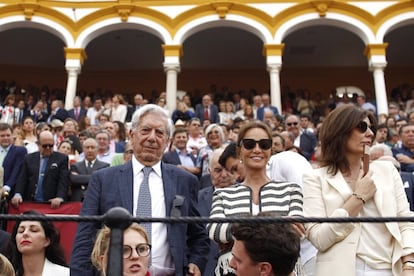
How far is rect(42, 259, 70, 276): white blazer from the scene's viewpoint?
3727 millimetres

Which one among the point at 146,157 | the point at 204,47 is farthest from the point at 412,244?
the point at 204,47

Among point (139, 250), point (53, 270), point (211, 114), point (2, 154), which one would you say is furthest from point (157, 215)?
point (211, 114)

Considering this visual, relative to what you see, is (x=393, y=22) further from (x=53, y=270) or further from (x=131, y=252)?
(x=131, y=252)

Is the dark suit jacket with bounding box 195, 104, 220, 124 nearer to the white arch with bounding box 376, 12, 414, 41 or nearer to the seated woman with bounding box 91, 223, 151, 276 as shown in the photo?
the white arch with bounding box 376, 12, 414, 41

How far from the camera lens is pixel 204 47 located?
1888 centimetres

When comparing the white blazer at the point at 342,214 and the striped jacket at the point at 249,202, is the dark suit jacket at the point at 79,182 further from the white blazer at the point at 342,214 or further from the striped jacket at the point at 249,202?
the white blazer at the point at 342,214

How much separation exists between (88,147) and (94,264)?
166 inches

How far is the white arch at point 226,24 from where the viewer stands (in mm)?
15507

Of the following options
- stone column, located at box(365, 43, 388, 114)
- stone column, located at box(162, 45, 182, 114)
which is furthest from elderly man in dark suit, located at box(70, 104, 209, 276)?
stone column, located at box(365, 43, 388, 114)

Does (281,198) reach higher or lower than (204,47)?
lower

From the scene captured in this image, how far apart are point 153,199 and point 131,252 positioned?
0.60 metres

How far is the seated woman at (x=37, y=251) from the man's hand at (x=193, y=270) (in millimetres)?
1074

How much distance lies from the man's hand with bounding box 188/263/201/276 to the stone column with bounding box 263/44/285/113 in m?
11.9

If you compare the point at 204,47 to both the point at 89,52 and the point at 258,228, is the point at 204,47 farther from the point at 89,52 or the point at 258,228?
the point at 258,228
